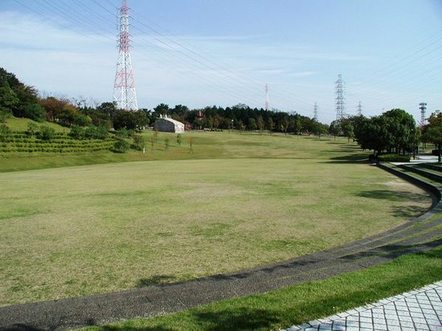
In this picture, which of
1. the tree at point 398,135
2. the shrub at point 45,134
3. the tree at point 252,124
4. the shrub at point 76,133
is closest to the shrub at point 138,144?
the shrub at point 76,133

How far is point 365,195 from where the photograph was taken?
18141 millimetres

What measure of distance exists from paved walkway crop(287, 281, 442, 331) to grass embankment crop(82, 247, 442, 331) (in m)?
0.16

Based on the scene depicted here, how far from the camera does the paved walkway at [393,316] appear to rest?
490 cm

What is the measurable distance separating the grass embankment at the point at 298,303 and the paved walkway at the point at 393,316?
6.1 inches

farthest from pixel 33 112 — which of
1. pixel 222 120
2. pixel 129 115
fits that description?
pixel 222 120

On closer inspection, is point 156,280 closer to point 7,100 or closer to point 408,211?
point 408,211

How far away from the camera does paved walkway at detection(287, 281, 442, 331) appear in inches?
193

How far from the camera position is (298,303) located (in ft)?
18.4

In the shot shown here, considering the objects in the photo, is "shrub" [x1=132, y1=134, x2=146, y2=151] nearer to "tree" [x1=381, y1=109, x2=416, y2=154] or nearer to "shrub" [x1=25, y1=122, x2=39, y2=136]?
"shrub" [x1=25, y1=122, x2=39, y2=136]

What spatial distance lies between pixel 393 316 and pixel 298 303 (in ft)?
3.75

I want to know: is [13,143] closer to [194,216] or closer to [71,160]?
[71,160]

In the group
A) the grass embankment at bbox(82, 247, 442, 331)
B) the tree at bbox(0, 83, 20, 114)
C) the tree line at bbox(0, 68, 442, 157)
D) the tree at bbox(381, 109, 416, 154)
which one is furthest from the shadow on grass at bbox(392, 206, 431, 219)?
the tree at bbox(0, 83, 20, 114)

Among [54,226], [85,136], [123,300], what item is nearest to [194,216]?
[54,226]

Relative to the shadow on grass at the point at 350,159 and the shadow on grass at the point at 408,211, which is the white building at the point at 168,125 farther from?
the shadow on grass at the point at 408,211
